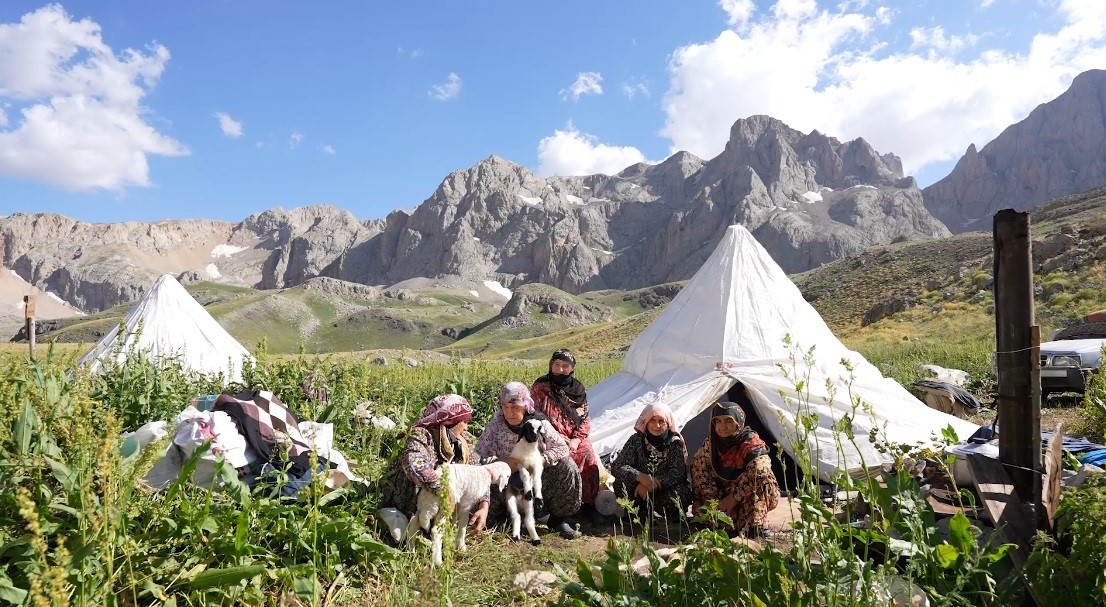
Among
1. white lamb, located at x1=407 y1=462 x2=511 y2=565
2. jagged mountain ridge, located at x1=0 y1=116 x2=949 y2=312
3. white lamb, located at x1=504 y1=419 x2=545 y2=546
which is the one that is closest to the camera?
white lamb, located at x1=407 y1=462 x2=511 y2=565

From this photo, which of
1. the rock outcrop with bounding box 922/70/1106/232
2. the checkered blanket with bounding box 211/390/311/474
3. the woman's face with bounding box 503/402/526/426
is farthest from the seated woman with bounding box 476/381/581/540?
the rock outcrop with bounding box 922/70/1106/232

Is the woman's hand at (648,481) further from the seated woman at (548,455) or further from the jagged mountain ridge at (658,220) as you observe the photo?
the jagged mountain ridge at (658,220)

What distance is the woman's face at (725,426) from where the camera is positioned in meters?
4.71

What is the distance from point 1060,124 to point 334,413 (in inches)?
7192

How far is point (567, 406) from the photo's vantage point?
5797 millimetres

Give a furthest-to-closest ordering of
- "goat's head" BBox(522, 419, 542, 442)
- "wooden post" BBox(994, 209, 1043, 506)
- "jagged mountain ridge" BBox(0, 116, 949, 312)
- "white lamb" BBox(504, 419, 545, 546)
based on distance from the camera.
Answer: "jagged mountain ridge" BBox(0, 116, 949, 312)
"goat's head" BBox(522, 419, 542, 442)
"white lamb" BBox(504, 419, 545, 546)
"wooden post" BBox(994, 209, 1043, 506)

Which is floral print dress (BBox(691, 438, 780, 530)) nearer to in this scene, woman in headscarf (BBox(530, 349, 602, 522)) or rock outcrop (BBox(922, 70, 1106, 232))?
woman in headscarf (BBox(530, 349, 602, 522))

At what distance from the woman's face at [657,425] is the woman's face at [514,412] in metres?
1.04

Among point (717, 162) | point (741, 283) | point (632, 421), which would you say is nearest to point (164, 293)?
point (632, 421)

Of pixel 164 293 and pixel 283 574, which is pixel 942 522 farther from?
pixel 164 293

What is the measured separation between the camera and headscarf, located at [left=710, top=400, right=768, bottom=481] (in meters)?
4.70

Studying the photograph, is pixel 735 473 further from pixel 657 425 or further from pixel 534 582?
pixel 534 582

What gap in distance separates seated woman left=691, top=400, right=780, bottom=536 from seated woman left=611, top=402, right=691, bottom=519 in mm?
125

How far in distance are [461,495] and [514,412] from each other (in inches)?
38.3
